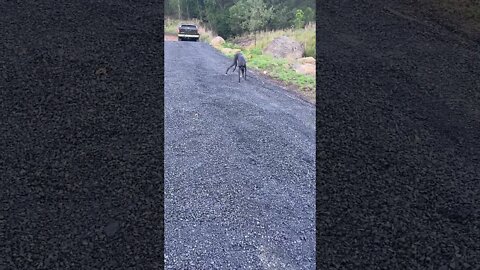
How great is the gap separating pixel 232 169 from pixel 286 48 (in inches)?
22.3

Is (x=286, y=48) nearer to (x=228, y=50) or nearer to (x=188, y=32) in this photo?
(x=228, y=50)

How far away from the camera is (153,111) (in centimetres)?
228

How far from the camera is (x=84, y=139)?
2502 millimetres

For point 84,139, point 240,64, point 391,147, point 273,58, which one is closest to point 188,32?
point 240,64

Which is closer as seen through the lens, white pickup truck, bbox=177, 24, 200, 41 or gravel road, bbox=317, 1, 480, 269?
white pickup truck, bbox=177, 24, 200, 41

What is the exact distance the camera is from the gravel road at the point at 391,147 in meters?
2.12

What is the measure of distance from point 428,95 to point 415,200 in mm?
1106

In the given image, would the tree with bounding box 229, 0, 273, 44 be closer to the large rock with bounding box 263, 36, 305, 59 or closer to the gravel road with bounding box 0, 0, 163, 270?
the large rock with bounding box 263, 36, 305, 59

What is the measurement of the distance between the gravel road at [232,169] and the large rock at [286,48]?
0.15m

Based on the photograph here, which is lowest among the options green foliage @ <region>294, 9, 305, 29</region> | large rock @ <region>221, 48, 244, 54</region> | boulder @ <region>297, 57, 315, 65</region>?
boulder @ <region>297, 57, 315, 65</region>

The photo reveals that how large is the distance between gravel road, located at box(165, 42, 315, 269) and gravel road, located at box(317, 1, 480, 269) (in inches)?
11.6

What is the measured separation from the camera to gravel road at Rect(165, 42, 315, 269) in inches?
66.2

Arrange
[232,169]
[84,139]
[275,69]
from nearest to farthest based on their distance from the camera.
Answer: [232,169], [275,69], [84,139]

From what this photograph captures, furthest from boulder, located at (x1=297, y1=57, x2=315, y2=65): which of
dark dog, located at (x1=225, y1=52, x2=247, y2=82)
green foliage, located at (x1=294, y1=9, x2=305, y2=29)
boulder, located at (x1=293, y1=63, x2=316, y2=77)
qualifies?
dark dog, located at (x1=225, y1=52, x2=247, y2=82)
